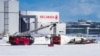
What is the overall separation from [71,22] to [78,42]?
71283 mm

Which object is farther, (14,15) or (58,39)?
(14,15)

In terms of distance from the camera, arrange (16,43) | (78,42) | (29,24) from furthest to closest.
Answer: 1. (29,24)
2. (78,42)
3. (16,43)

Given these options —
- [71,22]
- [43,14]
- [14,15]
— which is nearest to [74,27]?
[71,22]

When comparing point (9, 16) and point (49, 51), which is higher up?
point (9, 16)

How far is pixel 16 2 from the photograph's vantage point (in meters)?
74.9

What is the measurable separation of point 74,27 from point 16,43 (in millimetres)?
73956

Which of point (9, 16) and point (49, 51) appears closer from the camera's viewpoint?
point (49, 51)

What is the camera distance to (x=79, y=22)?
112438 mm

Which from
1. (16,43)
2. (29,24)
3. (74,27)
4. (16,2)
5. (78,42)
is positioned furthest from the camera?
(74,27)

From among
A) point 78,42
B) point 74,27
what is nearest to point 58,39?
point 78,42

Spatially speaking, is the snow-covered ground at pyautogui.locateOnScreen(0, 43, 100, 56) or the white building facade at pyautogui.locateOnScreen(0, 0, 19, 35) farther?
the white building facade at pyautogui.locateOnScreen(0, 0, 19, 35)

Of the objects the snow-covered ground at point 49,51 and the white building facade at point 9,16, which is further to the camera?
the white building facade at point 9,16

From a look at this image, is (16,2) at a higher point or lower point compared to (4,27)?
higher

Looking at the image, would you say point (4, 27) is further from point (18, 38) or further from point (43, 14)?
point (18, 38)
